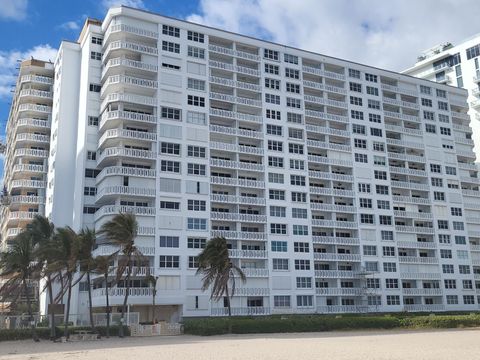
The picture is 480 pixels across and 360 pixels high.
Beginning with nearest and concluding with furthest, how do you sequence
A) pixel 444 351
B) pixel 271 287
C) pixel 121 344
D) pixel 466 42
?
1. pixel 444 351
2. pixel 121 344
3. pixel 271 287
4. pixel 466 42

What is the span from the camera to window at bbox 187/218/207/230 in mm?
70812

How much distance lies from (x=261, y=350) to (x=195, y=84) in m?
48.1

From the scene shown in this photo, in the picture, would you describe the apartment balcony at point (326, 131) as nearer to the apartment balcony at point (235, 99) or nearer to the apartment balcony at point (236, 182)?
the apartment balcony at point (235, 99)

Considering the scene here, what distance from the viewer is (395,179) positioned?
90688 mm

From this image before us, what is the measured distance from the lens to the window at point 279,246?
75375mm

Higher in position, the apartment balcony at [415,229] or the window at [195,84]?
the window at [195,84]

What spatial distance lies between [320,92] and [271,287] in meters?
33.2

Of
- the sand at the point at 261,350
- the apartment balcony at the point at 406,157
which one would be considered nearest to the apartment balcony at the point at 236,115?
the apartment balcony at the point at 406,157

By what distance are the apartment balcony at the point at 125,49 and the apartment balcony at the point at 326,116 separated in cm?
2552

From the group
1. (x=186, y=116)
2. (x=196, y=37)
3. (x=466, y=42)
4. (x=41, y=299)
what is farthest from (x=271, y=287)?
(x=466, y=42)

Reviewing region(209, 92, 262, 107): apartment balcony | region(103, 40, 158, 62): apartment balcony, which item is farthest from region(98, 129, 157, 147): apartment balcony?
region(103, 40, 158, 62): apartment balcony

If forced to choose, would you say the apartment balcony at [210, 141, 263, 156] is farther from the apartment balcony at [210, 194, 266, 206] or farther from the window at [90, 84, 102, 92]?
the window at [90, 84, 102, 92]

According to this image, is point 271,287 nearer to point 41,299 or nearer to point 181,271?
point 181,271

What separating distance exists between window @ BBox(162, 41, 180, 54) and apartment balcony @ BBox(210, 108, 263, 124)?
954 centimetres
